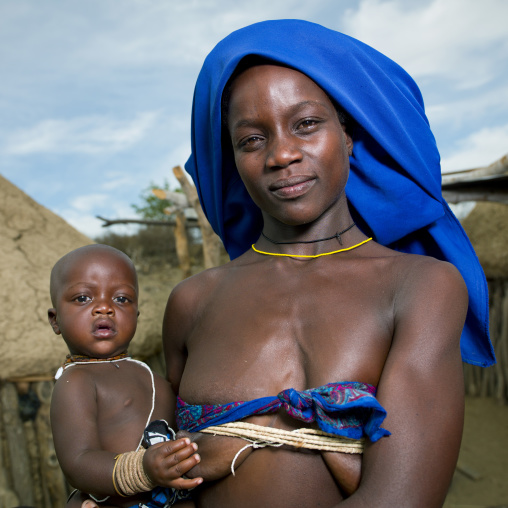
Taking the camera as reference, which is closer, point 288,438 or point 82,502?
point 288,438

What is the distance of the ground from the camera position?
5695 mm

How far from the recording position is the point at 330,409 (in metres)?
1.26

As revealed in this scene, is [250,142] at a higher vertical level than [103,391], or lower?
higher

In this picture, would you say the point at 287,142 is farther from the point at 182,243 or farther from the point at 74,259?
the point at 182,243

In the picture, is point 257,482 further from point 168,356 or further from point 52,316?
point 52,316

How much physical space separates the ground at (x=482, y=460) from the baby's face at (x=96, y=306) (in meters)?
4.61

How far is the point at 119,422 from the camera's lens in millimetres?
1809

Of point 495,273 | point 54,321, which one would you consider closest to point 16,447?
point 54,321

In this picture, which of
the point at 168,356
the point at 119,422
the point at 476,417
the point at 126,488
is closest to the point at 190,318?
the point at 168,356

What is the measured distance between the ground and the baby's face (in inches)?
182

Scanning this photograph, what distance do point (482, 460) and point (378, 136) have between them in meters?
6.03

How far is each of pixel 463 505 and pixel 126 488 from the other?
16.6 feet

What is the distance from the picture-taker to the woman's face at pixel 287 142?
1.51 m

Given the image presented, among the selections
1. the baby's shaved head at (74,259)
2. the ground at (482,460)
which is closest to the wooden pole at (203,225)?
the ground at (482,460)
